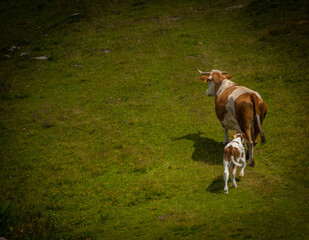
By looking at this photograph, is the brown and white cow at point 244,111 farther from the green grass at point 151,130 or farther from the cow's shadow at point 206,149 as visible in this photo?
the green grass at point 151,130

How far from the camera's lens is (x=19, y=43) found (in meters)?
34.1

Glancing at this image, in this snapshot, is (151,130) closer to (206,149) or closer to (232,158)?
(206,149)

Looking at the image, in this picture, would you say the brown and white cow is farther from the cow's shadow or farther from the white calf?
the white calf

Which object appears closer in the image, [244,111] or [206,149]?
[244,111]

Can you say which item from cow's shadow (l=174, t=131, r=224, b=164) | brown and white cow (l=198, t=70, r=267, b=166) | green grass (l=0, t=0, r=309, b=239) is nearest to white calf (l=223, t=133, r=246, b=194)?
green grass (l=0, t=0, r=309, b=239)

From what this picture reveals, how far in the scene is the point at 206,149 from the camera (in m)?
13.3

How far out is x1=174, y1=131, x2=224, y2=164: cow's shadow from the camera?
12.4 m

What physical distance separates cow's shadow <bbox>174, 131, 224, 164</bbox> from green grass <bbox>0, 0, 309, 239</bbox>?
55 millimetres

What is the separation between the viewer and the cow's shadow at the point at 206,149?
12363 millimetres

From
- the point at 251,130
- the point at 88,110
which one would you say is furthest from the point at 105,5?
the point at 251,130

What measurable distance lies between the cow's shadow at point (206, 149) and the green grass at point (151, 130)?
0.18 ft

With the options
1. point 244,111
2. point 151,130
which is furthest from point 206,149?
point 151,130

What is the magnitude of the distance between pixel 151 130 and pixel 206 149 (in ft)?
13.1

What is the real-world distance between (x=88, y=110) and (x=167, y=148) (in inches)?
310
